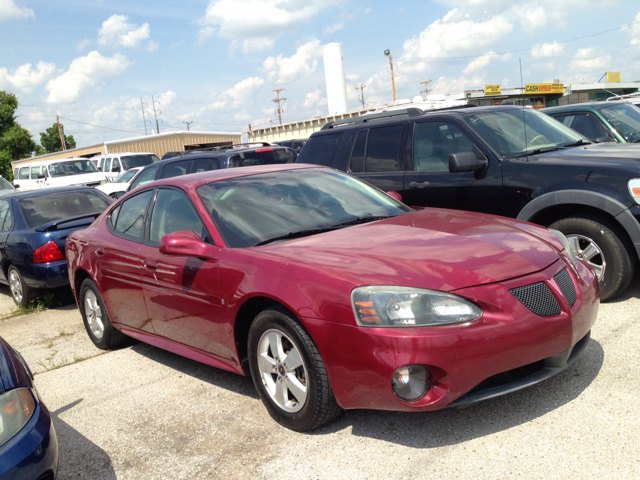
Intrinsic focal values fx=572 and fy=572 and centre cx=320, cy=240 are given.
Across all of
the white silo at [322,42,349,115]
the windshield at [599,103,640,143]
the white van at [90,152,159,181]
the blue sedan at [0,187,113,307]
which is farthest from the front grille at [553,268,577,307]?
the white silo at [322,42,349,115]

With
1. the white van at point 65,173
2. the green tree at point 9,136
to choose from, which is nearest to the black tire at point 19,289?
the white van at point 65,173

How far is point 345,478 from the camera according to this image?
276 centimetres

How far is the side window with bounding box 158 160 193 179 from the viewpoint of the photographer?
9.90 m

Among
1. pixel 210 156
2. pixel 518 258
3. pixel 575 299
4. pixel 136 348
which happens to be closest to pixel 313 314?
pixel 518 258

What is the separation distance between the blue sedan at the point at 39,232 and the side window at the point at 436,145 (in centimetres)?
444

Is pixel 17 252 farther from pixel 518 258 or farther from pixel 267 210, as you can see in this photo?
pixel 518 258

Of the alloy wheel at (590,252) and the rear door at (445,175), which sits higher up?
the rear door at (445,175)

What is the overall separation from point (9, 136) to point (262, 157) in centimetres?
4565

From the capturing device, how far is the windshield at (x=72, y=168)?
22266mm

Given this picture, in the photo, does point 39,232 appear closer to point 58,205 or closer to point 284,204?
point 58,205

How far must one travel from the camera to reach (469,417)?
317 cm

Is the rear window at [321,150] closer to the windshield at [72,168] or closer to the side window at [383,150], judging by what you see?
the side window at [383,150]

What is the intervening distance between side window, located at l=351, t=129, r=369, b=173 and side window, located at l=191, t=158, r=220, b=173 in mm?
3501

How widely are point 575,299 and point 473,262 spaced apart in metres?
0.64
